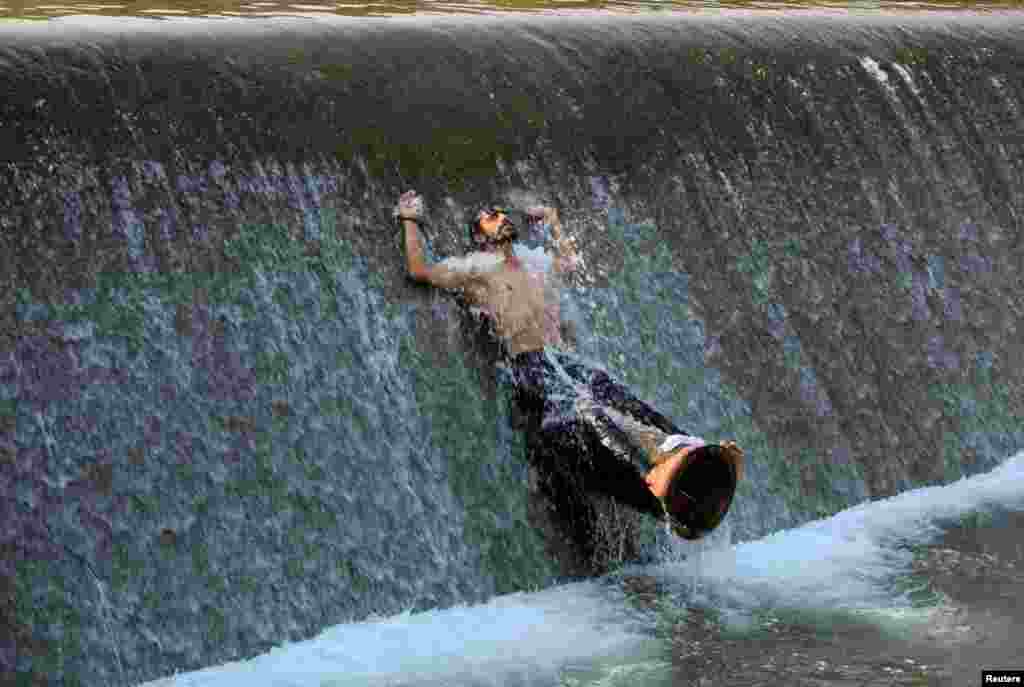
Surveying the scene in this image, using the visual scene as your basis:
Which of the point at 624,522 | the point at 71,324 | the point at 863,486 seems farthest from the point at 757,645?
the point at 71,324

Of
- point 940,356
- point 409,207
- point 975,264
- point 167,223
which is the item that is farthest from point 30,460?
point 975,264

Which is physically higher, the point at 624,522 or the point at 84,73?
the point at 84,73

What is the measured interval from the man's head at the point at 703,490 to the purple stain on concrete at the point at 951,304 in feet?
11.9

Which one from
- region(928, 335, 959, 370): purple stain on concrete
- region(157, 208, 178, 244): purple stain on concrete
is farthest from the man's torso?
region(928, 335, 959, 370): purple stain on concrete

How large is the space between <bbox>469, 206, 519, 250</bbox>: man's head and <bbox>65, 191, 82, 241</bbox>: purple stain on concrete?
2.15 metres

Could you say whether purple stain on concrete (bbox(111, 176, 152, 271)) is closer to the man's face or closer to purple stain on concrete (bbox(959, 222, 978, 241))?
the man's face

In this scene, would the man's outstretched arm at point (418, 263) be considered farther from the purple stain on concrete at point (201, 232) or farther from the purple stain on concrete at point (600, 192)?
the purple stain on concrete at point (600, 192)

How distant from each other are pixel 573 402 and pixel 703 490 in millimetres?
743

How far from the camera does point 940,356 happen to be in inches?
509

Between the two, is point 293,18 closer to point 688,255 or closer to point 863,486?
point 688,255

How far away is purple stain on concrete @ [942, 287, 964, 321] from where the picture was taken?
13.2 metres

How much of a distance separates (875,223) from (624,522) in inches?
136

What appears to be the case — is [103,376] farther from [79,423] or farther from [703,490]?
[703,490]

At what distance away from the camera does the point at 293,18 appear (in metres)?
12.2
